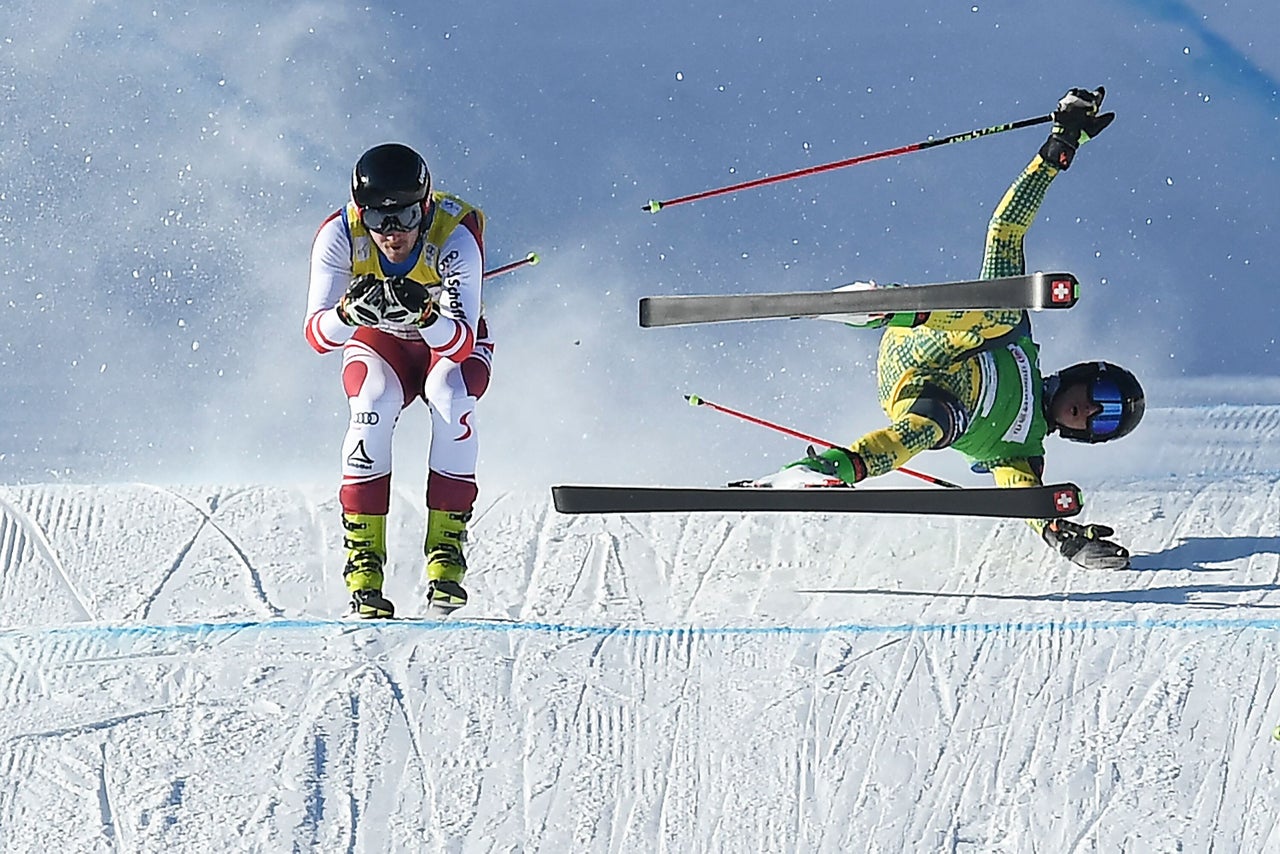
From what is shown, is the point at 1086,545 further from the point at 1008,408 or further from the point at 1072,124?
the point at 1072,124

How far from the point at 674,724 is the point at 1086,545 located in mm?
1340

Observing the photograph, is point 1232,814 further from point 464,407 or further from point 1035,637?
point 464,407

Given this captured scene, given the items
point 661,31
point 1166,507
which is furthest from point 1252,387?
point 661,31

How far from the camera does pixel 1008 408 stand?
3752 mm

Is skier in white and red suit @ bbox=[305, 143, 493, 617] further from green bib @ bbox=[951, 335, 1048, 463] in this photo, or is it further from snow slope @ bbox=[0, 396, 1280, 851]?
green bib @ bbox=[951, 335, 1048, 463]

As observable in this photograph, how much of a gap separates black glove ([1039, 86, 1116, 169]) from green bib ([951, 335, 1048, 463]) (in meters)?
0.43

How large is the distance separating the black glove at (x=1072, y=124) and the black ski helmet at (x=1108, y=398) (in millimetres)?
475

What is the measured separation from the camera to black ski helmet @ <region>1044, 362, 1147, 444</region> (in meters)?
3.71

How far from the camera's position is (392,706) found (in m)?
2.74

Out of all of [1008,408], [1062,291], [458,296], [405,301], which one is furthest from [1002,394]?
[405,301]

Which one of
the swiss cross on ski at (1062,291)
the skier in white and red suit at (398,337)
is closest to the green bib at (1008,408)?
the swiss cross on ski at (1062,291)

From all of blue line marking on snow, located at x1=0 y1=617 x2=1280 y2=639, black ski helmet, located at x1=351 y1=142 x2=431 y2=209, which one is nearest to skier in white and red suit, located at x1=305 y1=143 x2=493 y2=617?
black ski helmet, located at x1=351 y1=142 x2=431 y2=209

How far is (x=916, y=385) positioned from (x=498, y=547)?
107cm

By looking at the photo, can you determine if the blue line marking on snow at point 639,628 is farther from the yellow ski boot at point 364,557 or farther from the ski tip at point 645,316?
the ski tip at point 645,316
